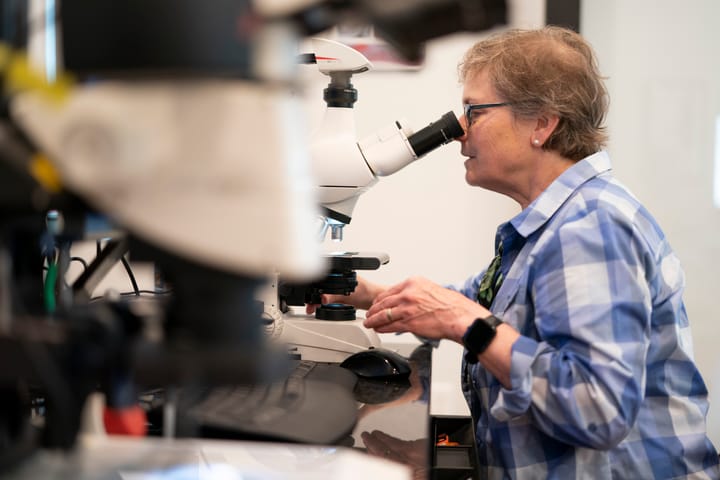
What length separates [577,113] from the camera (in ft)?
5.25

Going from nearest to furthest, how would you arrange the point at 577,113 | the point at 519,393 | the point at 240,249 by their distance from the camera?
1. the point at 240,249
2. the point at 519,393
3. the point at 577,113

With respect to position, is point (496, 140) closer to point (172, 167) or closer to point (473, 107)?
point (473, 107)

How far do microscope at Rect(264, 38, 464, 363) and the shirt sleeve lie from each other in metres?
0.47

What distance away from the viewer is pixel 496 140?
1671 mm

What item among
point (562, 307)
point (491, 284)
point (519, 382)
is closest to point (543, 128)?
point (491, 284)

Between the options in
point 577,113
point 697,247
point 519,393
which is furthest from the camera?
point 697,247

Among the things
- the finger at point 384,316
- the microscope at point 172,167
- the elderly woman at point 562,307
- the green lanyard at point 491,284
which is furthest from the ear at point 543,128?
the microscope at point 172,167

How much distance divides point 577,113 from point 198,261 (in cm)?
128

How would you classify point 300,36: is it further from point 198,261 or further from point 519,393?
point 519,393

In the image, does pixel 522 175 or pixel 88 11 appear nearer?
pixel 88 11

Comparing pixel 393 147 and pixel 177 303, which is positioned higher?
pixel 393 147

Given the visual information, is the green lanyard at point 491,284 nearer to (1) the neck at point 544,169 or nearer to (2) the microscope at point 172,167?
(1) the neck at point 544,169

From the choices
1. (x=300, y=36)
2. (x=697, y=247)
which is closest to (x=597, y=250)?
(x=300, y=36)

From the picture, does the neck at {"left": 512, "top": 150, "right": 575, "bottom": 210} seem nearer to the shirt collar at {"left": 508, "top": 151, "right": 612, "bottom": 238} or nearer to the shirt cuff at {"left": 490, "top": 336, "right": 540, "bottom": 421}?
the shirt collar at {"left": 508, "top": 151, "right": 612, "bottom": 238}
